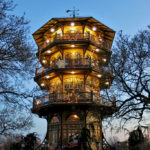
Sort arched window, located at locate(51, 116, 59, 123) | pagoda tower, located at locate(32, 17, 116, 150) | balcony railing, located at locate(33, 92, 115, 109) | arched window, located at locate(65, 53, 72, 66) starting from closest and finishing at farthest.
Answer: balcony railing, located at locate(33, 92, 115, 109)
pagoda tower, located at locate(32, 17, 116, 150)
arched window, located at locate(51, 116, 59, 123)
arched window, located at locate(65, 53, 72, 66)

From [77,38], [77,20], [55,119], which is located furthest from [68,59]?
[55,119]

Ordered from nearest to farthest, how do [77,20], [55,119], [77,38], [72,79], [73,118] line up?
[73,118], [55,119], [72,79], [77,38], [77,20]

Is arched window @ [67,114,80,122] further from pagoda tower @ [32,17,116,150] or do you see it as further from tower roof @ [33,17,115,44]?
tower roof @ [33,17,115,44]

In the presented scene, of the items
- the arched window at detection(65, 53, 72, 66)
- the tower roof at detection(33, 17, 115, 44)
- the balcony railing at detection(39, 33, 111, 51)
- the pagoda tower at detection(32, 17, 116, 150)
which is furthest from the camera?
the tower roof at detection(33, 17, 115, 44)

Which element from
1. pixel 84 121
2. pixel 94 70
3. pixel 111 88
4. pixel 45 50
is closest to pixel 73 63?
Answer: pixel 94 70

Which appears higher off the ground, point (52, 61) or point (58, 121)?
point (52, 61)

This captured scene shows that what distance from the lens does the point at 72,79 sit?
76.0 ft

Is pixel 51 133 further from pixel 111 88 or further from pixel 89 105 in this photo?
pixel 111 88

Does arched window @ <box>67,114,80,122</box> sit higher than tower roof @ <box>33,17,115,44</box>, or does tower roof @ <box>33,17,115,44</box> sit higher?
tower roof @ <box>33,17,115,44</box>

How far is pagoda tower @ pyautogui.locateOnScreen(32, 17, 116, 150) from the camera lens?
2112cm

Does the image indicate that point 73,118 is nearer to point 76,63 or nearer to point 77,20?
point 76,63

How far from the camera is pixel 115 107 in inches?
535

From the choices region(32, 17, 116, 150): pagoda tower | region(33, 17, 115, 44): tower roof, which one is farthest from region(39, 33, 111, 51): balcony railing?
region(33, 17, 115, 44): tower roof

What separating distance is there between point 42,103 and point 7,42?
1249 cm
